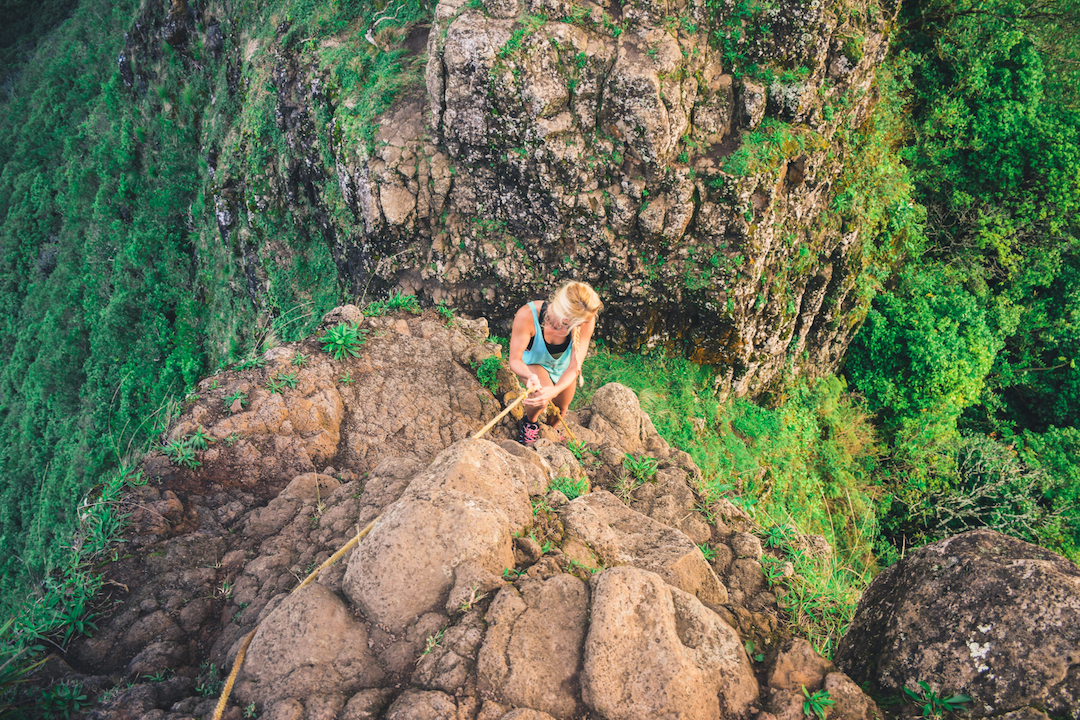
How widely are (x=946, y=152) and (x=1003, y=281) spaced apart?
9.80 feet

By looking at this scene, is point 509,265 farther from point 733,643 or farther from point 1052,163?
point 1052,163

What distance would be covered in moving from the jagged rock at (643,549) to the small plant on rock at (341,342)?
2662mm

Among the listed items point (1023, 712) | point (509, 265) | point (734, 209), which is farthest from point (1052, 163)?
point (1023, 712)

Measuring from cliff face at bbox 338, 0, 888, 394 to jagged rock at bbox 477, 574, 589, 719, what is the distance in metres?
5.44

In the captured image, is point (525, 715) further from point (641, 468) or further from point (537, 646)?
point (641, 468)

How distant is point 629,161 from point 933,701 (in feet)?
20.6

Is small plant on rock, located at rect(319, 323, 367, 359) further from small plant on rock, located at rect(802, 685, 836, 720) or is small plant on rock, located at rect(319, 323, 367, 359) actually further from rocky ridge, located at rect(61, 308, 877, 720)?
small plant on rock, located at rect(802, 685, 836, 720)

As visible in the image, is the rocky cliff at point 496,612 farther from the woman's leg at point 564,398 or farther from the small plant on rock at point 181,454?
the woman's leg at point 564,398

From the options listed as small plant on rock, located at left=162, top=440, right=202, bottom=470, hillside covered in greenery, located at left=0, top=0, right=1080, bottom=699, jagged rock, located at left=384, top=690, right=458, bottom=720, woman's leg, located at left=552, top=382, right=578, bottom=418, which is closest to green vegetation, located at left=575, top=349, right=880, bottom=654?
hillside covered in greenery, located at left=0, top=0, right=1080, bottom=699

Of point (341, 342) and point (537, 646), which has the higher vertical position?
point (341, 342)

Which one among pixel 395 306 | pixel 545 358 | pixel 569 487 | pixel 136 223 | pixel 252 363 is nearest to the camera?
pixel 569 487

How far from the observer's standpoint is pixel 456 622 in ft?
8.54

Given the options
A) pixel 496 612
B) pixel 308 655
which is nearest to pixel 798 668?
pixel 496 612

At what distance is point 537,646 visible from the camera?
8.19 feet
